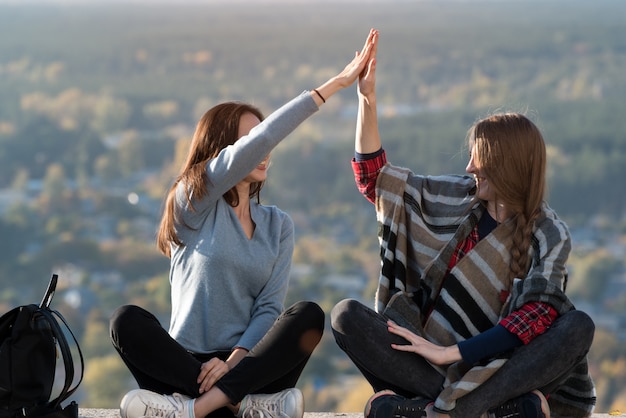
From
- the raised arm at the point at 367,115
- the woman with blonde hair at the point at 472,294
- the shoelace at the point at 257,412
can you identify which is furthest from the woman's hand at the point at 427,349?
the raised arm at the point at 367,115

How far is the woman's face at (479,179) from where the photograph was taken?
2756mm

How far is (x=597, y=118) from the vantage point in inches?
2502

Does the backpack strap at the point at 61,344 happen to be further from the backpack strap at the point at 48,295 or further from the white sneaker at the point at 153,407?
the white sneaker at the point at 153,407

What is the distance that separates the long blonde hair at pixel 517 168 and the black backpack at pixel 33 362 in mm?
1239

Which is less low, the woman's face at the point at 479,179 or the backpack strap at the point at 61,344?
the woman's face at the point at 479,179

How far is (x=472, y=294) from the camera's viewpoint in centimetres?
274

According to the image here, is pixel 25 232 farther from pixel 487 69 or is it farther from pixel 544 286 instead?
pixel 544 286

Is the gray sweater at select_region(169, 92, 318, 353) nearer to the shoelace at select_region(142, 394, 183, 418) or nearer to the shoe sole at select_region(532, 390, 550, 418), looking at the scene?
the shoelace at select_region(142, 394, 183, 418)

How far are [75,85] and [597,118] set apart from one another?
38.5 m

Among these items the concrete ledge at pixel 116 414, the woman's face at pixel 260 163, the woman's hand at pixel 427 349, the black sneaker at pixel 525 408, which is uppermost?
the woman's face at pixel 260 163

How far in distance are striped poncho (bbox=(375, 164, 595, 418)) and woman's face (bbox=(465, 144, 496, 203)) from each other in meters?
0.05

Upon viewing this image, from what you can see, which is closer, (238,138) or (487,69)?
(238,138)

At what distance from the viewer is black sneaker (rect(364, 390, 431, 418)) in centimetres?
255

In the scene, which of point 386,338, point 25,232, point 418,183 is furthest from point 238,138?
point 25,232
